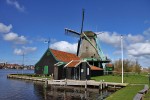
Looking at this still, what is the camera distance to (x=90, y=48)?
205ft

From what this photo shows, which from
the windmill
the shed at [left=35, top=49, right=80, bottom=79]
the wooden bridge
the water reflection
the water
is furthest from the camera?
the windmill

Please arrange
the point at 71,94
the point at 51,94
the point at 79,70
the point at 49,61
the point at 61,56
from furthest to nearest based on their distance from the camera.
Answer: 1. the point at 61,56
2. the point at 49,61
3. the point at 79,70
4. the point at 71,94
5. the point at 51,94

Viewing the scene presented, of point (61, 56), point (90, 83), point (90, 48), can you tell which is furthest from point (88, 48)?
point (90, 83)

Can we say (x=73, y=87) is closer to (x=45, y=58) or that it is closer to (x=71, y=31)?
(x=45, y=58)

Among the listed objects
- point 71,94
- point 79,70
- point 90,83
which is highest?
point 79,70

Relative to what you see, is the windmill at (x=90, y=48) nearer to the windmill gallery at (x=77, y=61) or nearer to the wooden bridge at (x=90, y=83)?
the windmill gallery at (x=77, y=61)

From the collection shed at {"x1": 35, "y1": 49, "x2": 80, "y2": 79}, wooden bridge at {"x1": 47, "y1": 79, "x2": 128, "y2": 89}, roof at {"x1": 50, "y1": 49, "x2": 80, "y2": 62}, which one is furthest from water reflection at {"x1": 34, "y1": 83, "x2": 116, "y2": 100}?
roof at {"x1": 50, "y1": 49, "x2": 80, "y2": 62}

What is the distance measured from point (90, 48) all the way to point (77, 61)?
16.2 metres

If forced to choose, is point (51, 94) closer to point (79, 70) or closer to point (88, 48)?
point (79, 70)

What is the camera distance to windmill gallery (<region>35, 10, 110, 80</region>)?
152 ft

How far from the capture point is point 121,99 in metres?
21.0

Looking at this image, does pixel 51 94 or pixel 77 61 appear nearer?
pixel 51 94

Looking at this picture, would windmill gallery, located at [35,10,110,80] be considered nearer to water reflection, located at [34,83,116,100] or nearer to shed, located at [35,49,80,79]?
shed, located at [35,49,80,79]

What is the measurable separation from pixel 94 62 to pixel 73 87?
25016mm
